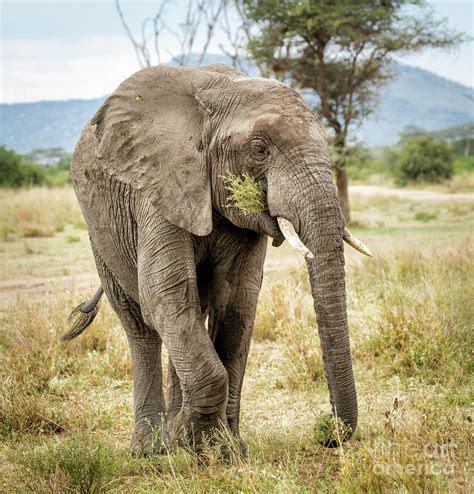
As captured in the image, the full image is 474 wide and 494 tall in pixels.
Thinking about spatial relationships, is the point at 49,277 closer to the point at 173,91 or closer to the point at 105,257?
the point at 105,257

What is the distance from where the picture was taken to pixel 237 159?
459 cm

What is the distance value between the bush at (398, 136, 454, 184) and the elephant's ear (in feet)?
112

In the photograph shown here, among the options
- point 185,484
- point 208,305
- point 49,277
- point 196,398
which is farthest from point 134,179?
point 49,277

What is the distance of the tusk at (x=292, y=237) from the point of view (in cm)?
409

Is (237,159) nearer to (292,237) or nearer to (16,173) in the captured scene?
(292,237)

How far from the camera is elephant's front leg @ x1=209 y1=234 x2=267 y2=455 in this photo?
508 cm

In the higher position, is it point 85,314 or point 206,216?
point 206,216

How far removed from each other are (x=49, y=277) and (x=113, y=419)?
22.8 ft

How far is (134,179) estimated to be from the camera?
4.87 meters

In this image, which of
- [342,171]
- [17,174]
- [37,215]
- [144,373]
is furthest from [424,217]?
[17,174]

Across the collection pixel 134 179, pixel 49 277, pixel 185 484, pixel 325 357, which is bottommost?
pixel 49 277

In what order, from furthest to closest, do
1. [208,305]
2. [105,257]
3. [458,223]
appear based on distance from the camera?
[458,223] → [105,257] → [208,305]

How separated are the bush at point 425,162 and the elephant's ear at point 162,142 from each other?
112 ft

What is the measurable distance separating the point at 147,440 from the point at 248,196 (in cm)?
190
